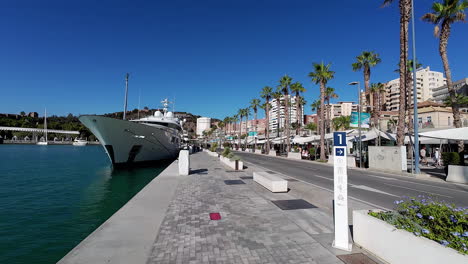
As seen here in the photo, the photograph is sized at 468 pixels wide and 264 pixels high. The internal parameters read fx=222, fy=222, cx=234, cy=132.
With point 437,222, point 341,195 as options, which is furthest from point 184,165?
point 437,222

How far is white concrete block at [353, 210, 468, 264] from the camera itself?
275cm

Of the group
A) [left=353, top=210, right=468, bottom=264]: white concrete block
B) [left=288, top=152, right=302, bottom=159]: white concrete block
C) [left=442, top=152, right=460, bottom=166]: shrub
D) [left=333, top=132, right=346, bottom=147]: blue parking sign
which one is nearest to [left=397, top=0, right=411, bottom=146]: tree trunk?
[left=442, top=152, right=460, bottom=166]: shrub

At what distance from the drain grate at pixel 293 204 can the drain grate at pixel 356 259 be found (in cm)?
311

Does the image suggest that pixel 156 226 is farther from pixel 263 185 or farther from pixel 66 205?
pixel 66 205

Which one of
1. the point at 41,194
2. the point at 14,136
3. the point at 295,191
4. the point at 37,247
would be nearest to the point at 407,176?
the point at 295,191

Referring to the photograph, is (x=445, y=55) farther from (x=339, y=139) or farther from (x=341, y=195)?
(x=341, y=195)

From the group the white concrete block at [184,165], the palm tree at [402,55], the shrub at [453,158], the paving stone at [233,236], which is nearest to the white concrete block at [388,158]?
the palm tree at [402,55]

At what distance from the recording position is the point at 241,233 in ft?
16.6

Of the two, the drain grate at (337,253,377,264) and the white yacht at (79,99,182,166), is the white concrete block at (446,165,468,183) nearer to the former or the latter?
the drain grate at (337,253,377,264)

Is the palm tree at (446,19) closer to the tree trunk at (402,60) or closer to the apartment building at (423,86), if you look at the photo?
the tree trunk at (402,60)

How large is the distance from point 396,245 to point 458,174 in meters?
14.5

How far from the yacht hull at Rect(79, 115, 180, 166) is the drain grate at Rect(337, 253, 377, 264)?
21.7m

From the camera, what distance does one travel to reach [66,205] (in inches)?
410

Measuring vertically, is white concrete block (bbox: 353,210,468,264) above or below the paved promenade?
above
